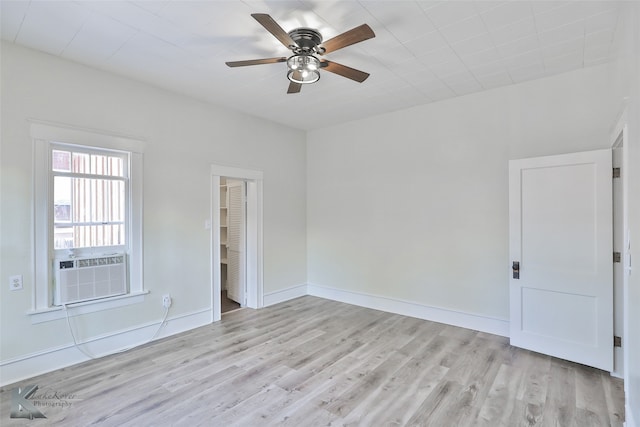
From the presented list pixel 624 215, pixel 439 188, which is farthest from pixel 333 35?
pixel 624 215

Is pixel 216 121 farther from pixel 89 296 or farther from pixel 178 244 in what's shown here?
pixel 89 296

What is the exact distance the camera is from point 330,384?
2762mm

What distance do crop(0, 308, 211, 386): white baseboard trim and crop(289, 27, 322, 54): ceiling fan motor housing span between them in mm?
3427

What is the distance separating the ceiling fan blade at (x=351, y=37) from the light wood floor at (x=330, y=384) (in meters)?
2.71

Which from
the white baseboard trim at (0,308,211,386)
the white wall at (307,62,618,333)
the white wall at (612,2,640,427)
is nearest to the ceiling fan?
the white wall at (612,2,640,427)

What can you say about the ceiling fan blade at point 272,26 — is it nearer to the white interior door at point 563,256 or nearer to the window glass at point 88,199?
the window glass at point 88,199

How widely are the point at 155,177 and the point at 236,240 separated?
1.88m

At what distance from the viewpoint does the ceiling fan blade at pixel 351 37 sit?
6.80 ft

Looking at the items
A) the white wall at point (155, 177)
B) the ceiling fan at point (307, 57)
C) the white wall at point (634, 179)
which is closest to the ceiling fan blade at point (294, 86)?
the ceiling fan at point (307, 57)

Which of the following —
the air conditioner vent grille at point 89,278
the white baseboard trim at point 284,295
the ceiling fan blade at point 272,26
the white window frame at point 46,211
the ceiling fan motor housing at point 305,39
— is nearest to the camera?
the ceiling fan blade at point 272,26

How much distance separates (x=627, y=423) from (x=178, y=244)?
14.4ft

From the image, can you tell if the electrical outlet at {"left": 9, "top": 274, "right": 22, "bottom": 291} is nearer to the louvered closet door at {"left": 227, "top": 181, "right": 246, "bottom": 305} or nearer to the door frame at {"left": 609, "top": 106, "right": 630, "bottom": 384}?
the louvered closet door at {"left": 227, "top": 181, "right": 246, "bottom": 305}

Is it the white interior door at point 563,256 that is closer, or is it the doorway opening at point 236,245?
the white interior door at point 563,256

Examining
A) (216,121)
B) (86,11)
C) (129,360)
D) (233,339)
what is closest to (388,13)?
(86,11)
